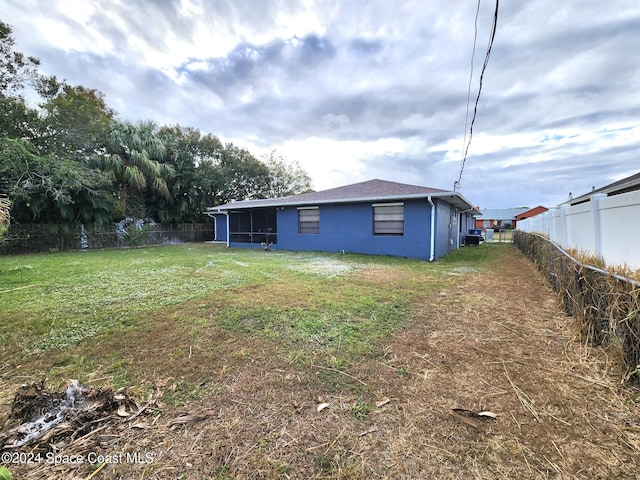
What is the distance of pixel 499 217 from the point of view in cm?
4700

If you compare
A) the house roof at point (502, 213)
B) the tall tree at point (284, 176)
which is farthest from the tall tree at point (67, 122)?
the house roof at point (502, 213)

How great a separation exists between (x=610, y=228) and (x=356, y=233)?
8.40 metres

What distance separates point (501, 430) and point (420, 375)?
0.72 metres

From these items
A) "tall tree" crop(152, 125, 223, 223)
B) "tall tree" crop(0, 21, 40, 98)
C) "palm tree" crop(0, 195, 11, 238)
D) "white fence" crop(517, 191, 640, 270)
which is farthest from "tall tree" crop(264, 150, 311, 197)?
"white fence" crop(517, 191, 640, 270)

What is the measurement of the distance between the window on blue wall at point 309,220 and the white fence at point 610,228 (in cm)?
894

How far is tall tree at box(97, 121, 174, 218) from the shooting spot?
1540 centimetres

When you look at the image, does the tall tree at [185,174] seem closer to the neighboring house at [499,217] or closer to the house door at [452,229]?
the house door at [452,229]

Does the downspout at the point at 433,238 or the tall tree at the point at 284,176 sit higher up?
the tall tree at the point at 284,176

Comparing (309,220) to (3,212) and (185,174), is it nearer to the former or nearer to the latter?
(3,212)

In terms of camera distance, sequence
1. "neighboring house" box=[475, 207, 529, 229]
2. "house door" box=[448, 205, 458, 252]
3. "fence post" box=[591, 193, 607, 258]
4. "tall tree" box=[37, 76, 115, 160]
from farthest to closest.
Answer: "neighboring house" box=[475, 207, 529, 229]
"tall tree" box=[37, 76, 115, 160]
"house door" box=[448, 205, 458, 252]
"fence post" box=[591, 193, 607, 258]

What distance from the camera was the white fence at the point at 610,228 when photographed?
7.99 ft

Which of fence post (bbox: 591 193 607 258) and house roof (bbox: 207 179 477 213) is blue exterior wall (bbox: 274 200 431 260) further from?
fence post (bbox: 591 193 607 258)

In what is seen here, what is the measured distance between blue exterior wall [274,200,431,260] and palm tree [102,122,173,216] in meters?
9.18

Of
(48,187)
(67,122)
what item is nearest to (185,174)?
(67,122)
